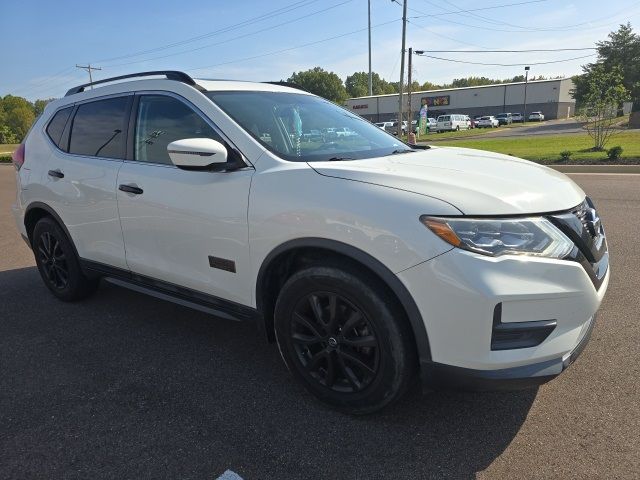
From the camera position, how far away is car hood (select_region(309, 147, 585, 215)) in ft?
7.39

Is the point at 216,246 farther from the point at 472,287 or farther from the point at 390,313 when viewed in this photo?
the point at 472,287

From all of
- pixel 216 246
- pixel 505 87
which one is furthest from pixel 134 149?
pixel 505 87

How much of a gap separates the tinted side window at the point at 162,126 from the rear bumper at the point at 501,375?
193 cm

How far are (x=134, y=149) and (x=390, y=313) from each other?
230 centimetres

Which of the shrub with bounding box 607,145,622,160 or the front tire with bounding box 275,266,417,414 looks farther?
the shrub with bounding box 607,145,622,160

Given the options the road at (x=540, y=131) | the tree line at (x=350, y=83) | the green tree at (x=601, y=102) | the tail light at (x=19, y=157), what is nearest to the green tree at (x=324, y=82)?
the tree line at (x=350, y=83)

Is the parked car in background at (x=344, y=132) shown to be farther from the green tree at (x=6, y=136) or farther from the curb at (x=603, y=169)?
the green tree at (x=6, y=136)

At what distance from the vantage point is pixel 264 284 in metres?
2.86

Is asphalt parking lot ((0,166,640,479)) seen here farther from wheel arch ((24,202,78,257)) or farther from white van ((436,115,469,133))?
white van ((436,115,469,133))

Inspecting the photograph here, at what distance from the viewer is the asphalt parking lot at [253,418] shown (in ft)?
7.66

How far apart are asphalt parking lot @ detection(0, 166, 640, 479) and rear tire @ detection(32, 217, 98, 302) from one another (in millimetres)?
605

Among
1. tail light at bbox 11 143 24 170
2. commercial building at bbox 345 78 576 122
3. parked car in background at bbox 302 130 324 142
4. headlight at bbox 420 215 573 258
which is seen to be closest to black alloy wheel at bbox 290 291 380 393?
headlight at bbox 420 215 573 258

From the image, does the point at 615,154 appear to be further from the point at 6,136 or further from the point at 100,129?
the point at 6,136

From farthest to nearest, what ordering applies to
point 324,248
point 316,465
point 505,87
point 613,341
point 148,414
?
point 505,87, point 613,341, point 148,414, point 324,248, point 316,465
